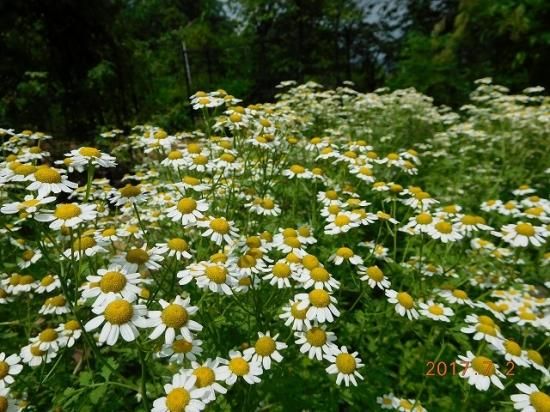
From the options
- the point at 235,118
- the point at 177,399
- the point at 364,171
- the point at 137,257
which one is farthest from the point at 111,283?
the point at 364,171

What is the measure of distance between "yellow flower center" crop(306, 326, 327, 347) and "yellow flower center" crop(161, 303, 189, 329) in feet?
2.23

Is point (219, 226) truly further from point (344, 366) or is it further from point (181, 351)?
point (344, 366)

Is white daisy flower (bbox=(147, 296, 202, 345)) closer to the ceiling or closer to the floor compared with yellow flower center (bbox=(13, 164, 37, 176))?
closer to the floor

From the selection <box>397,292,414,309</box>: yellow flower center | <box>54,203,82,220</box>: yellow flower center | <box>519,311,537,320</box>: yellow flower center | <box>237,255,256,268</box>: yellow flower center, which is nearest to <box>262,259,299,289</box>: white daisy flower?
<box>237,255,256,268</box>: yellow flower center

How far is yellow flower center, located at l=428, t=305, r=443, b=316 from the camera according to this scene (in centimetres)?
235

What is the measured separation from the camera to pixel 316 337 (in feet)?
6.23

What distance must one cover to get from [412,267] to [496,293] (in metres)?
0.77

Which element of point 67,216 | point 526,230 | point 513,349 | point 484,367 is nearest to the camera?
point 67,216

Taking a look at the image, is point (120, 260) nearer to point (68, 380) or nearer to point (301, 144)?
point (68, 380)

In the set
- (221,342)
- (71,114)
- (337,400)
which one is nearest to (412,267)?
(337,400)

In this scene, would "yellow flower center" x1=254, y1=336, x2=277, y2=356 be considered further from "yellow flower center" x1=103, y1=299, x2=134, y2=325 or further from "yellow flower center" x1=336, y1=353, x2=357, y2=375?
"yellow flower center" x1=103, y1=299, x2=134, y2=325

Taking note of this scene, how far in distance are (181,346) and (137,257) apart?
0.47 metres

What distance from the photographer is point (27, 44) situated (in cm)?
830

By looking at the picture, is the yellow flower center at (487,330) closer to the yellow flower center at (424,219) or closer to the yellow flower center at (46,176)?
the yellow flower center at (424,219)
